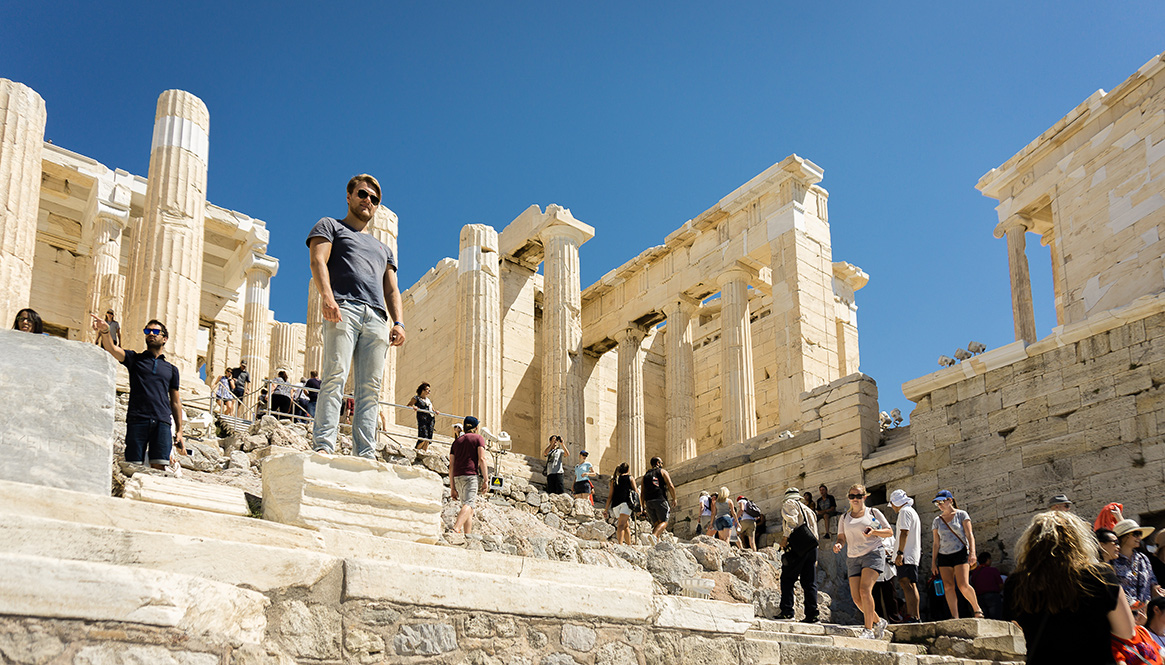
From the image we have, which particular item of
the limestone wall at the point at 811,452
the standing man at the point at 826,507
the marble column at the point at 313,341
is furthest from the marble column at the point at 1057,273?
the marble column at the point at 313,341

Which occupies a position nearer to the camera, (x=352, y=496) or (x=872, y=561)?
(x=352, y=496)

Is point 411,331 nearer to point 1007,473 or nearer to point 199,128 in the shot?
point 199,128

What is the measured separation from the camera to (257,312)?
27172mm

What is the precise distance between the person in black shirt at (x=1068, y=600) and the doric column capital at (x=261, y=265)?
994 inches

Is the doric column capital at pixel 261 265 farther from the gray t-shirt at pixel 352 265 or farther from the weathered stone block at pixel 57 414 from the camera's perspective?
the weathered stone block at pixel 57 414

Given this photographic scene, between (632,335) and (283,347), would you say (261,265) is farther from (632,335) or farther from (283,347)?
(632,335)

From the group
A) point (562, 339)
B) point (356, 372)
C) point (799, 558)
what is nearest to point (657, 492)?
point (799, 558)

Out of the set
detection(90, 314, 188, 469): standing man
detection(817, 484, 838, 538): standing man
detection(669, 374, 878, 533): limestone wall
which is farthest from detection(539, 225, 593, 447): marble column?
detection(90, 314, 188, 469): standing man

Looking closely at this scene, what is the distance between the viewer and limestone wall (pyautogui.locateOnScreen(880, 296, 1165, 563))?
12773 millimetres

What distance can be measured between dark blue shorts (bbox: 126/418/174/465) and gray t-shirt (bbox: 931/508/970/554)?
7046 mm

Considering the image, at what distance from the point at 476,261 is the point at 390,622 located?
2037 centimetres

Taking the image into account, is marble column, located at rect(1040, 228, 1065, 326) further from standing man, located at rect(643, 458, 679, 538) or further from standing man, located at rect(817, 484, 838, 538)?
standing man, located at rect(643, 458, 679, 538)

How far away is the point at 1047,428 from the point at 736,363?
999 centimetres

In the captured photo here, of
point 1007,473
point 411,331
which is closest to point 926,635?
point 1007,473
